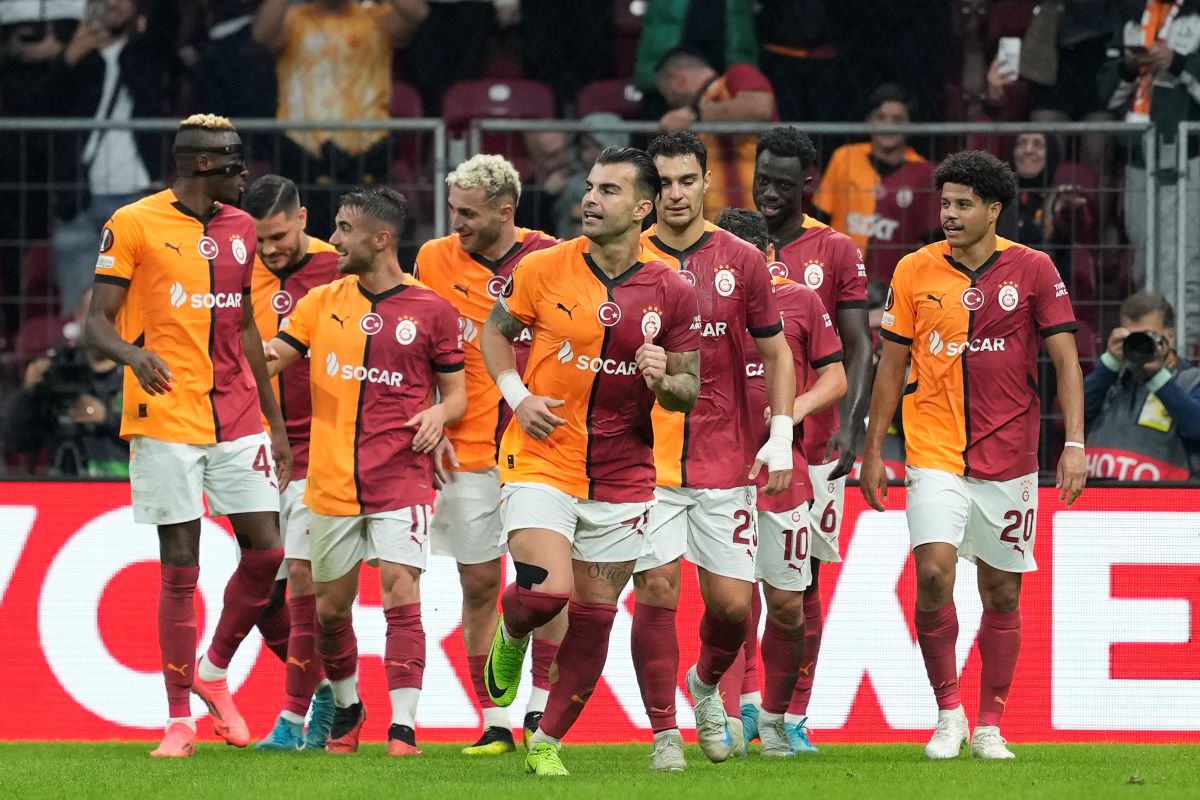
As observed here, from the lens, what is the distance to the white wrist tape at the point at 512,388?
292 inches

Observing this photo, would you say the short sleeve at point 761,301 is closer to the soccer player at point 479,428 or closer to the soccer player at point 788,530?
the soccer player at point 788,530

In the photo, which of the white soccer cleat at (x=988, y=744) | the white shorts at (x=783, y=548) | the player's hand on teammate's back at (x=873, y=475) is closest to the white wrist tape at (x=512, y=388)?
the white shorts at (x=783, y=548)

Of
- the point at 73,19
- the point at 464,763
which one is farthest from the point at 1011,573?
the point at 73,19

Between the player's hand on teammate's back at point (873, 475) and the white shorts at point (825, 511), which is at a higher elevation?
Answer: the player's hand on teammate's back at point (873, 475)

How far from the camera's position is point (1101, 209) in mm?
10836

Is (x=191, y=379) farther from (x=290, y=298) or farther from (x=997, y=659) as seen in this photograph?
(x=997, y=659)

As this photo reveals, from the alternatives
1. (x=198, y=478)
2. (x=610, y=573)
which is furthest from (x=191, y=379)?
(x=610, y=573)

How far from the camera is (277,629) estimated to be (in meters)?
9.55

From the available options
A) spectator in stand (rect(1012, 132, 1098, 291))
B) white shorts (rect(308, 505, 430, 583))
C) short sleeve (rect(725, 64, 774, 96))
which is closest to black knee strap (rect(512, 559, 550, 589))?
white shorts (rect(308, 505, 430, 583))

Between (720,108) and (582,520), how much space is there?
16.4 ft

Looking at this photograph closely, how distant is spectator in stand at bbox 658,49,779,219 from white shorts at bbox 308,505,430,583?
2950 mm

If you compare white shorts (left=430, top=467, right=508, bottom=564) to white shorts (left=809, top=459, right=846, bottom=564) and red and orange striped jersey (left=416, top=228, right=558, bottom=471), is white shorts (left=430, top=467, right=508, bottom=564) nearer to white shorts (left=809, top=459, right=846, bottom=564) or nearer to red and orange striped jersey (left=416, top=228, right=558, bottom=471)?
red and orange striped jersey (left=416, top=228, right=558, bottom=471)

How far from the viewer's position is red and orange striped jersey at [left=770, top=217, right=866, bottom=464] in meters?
9.19

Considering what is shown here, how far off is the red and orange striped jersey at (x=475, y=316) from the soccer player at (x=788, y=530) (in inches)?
43.6
